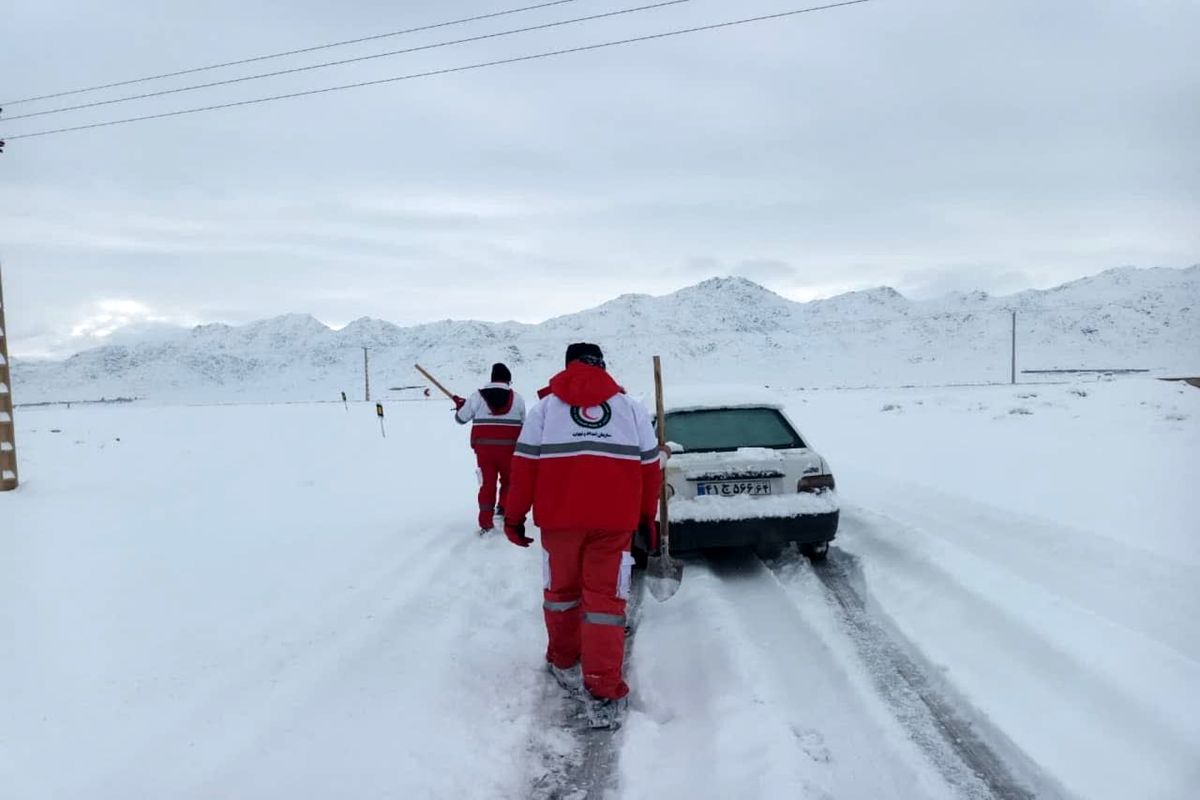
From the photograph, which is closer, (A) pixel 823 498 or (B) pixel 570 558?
(B) pixel 570 558

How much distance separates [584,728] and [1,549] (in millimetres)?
4996

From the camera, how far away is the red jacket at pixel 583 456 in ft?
13.1

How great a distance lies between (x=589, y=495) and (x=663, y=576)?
1.45 meters

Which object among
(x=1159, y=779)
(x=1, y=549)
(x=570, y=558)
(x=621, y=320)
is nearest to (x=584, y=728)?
(x=570, y=558)

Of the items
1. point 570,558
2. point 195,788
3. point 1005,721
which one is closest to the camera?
point 195,788

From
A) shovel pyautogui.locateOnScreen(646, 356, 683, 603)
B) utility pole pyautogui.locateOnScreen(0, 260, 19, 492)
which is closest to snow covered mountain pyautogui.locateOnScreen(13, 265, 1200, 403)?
utility pole pyautogui.locateOnScreen(0, 260, 19, 492)

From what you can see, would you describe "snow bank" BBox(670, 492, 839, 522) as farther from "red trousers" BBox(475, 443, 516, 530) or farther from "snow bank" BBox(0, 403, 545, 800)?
"red trousers" BBox(475, 443, 516, 530)

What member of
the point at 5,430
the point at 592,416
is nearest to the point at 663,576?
the point at 592,416

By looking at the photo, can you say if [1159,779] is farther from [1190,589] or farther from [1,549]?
[1,549]

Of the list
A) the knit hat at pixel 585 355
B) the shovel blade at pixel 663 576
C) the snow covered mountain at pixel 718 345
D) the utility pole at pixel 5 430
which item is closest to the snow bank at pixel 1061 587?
the shovel blade at pixel 663 576

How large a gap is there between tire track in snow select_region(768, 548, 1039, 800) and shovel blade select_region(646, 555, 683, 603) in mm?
1103

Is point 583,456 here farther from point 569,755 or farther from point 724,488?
point 724,488

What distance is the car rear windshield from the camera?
6.58m

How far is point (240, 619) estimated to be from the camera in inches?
194
